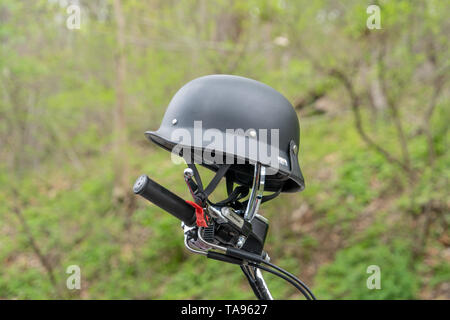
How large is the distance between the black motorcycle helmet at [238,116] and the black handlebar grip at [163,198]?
251 millimetres

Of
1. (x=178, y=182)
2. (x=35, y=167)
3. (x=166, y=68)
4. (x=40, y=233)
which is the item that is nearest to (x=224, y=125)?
(x=178, y=182)

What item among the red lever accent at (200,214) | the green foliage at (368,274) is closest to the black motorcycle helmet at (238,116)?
the red lever accent at (200,214)

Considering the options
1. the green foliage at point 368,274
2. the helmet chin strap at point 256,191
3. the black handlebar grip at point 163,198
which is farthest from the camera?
the green foliage at point 368,274

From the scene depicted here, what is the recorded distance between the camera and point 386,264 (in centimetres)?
525

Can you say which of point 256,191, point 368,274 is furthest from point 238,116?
point 368,274

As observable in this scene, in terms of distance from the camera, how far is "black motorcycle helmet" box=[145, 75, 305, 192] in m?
1.70

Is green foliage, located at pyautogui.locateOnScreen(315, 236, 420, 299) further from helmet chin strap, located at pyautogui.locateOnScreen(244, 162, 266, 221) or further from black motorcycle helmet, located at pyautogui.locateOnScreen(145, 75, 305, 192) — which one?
helmet chin strap, located at pyautogui.locateOnScreen(244, 162, 266, 221)

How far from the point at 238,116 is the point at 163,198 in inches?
19.7

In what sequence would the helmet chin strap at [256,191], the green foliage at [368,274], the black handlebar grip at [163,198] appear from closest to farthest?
the black handlebar grip at [163,198], the helmet chin strap at [256,191], the green foliage at [368,274]

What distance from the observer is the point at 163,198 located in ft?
4.78

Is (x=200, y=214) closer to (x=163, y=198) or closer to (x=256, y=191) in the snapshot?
(x=163, y=198)

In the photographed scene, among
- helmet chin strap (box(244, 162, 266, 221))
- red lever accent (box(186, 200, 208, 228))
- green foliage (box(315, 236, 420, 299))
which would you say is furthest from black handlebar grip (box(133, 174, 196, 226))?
green foliage (box(315, 236, 420, 299))

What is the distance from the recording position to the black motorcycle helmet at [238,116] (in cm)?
170

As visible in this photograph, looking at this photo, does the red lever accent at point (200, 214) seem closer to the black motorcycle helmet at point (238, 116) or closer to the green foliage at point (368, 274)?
the black motorcycle helmet at point (238, 116)
